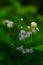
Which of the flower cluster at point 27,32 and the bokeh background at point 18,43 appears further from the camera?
the flower cluster at point 27,32

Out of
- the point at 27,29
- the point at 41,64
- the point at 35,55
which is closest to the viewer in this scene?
the point at 41,64

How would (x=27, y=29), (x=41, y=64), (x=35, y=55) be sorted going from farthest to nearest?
(x=27, y=29) → (x=35, y=55) → (x=41, y=64)

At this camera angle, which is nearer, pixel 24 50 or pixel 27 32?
pixel 24 50

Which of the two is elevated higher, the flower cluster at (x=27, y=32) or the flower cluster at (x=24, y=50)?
the flower cluster at (x=27, y=32)

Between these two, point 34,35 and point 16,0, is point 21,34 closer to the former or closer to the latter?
point 34,35

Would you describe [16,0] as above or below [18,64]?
above

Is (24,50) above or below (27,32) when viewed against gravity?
below

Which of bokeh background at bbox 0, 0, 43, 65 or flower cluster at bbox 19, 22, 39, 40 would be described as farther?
flower cluster at bbox 19, 22, 39, 40

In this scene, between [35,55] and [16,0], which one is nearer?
[16,0]

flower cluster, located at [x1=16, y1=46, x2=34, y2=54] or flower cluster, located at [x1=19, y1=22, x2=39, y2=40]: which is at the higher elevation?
flower cluster, located at [x1=19, y1=22, x2=39, y2=40]

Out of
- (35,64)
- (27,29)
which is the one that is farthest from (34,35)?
(35,64)

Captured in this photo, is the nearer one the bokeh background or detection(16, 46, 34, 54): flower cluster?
the bokeh background
